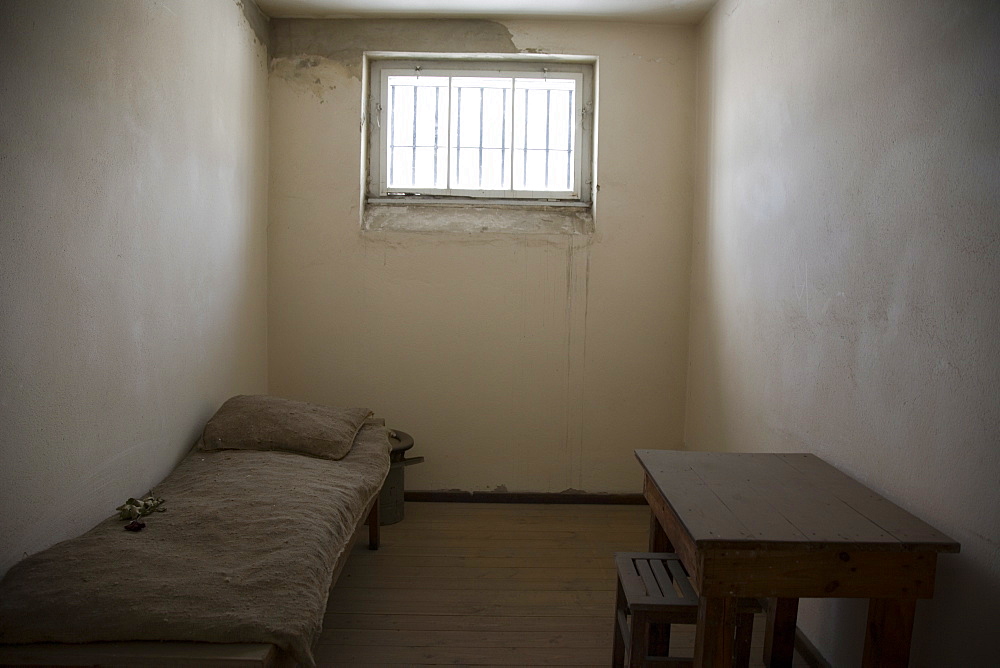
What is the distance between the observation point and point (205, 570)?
1910 mm

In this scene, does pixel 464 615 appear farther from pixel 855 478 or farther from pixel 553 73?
pixel 553 73

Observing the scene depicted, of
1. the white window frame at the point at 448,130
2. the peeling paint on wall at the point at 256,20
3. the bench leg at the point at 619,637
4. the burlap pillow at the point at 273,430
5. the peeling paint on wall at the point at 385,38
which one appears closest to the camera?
the bench leg at the point at 619,637

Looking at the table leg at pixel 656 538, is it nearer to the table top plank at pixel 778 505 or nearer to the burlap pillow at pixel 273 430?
the table top plank at pixel 778 505

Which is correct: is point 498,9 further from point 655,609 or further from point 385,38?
point 655,609

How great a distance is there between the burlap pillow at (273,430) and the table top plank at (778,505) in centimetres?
142

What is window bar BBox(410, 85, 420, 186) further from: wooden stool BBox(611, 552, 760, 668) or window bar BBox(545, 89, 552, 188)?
wooden stool BBox(611, 552, 760, 668)

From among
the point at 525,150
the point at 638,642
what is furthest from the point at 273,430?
the point at 525,150

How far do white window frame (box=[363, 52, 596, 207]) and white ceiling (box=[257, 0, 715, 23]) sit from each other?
219 mm

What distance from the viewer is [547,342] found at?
13.1ft

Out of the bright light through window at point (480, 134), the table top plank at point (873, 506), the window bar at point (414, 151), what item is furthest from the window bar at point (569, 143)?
the table top plank at point (873, 506)

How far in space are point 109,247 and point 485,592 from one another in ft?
6.29

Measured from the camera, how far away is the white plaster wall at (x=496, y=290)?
12.9 feet

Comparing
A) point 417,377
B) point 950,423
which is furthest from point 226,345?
point 950,423

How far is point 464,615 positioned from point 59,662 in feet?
4.69
